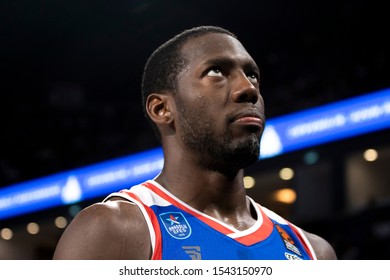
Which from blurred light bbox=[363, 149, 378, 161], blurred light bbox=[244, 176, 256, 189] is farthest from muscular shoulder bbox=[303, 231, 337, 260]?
blurred light bbox=[244, 176, 256, 189]

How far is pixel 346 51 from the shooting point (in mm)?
9445

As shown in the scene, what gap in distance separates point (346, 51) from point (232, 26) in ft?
6.89

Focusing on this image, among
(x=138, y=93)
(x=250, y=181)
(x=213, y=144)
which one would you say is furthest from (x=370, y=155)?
(x=213, y=144)

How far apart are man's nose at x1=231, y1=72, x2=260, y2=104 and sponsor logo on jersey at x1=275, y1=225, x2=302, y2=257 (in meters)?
0.48

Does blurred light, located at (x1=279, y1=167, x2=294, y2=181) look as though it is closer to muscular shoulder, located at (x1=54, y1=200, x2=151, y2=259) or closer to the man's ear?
the man's ear

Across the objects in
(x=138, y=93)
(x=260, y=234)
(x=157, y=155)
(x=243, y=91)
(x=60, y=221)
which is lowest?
(x=60, y=221)

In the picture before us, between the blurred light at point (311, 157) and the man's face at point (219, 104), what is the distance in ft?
22.2

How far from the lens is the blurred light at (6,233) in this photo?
1185 cm

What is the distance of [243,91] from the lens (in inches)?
79.0

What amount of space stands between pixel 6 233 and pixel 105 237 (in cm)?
1085

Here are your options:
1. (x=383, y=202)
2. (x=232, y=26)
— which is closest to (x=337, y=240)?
A: (x=383, y=202)

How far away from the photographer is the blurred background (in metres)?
8.83

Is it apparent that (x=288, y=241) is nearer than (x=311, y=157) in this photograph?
Yes

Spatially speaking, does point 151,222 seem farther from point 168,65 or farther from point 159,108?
point 168,65
